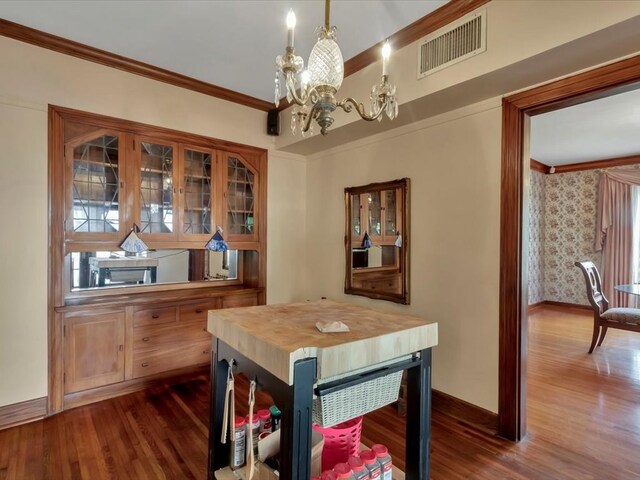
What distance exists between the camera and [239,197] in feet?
11.6

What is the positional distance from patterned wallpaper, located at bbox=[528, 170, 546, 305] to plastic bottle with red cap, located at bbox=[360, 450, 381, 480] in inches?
227

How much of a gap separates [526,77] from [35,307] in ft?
11.9

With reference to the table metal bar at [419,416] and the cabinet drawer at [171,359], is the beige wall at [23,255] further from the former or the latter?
the table metal bar at [419,416]

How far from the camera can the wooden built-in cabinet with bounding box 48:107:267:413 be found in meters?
2.56

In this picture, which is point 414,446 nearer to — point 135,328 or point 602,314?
point 135,328

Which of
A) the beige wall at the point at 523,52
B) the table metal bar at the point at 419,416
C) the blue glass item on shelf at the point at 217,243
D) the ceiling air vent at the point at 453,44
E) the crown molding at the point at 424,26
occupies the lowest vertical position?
the table metal bar at the point at 419,416

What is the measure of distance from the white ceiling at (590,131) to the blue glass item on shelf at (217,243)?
3455 mm

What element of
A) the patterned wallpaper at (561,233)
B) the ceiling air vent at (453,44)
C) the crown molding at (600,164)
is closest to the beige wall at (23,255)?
the ceiling air vent at (453,44)

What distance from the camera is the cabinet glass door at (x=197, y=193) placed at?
10.4ft

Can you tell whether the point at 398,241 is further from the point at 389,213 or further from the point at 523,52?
the point at 523,52

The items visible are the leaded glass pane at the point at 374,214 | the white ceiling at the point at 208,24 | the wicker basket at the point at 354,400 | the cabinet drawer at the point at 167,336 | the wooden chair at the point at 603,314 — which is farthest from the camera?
the wooden chair at the point at 603,314

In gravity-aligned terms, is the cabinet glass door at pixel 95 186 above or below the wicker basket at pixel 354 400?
above

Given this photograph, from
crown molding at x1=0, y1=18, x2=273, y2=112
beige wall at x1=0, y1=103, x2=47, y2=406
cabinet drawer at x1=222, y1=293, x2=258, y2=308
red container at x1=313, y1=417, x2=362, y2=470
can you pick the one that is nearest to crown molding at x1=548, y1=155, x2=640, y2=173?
crown molding at x1=0, y1=18, x2=273, y2=112

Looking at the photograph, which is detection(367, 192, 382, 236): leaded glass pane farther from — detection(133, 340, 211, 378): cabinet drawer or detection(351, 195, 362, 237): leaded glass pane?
detection(133, 340, 211, 378): cabinet drawer
